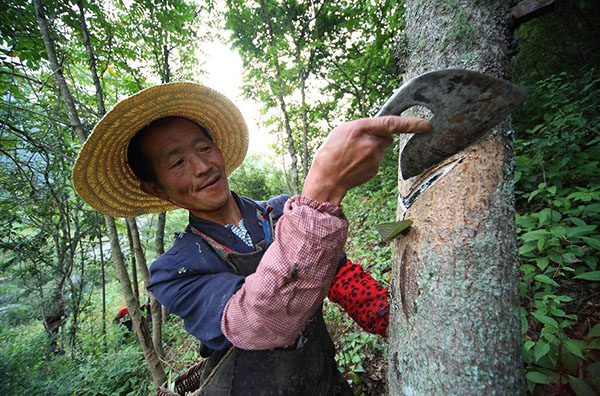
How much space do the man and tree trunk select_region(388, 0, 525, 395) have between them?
0.89 ft

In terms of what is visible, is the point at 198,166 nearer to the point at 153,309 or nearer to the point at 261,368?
the point at 261,368

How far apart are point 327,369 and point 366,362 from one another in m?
1.02

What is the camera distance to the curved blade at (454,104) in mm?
720

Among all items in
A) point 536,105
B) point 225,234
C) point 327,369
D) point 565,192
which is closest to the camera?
point 225,234

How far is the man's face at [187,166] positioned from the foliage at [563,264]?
6.20ft

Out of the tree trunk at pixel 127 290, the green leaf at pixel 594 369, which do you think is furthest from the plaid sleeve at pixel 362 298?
the tree trunk at pixel 127 290

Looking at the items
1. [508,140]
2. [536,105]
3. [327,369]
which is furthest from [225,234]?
[536,105]

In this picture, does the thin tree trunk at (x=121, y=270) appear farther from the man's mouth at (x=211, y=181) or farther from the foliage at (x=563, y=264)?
the foliage at (x=563, y=264)

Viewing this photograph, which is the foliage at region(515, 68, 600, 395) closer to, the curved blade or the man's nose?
the curved blade

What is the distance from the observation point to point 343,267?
1.70 m

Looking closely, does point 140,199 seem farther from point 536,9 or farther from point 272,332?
point 536,9

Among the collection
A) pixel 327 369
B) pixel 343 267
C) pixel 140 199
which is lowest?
pixel 327 369

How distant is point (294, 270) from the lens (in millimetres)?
753

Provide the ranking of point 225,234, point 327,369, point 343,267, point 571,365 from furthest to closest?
point 343,267 < point 327,369 < point 225,234 < point 571,365
